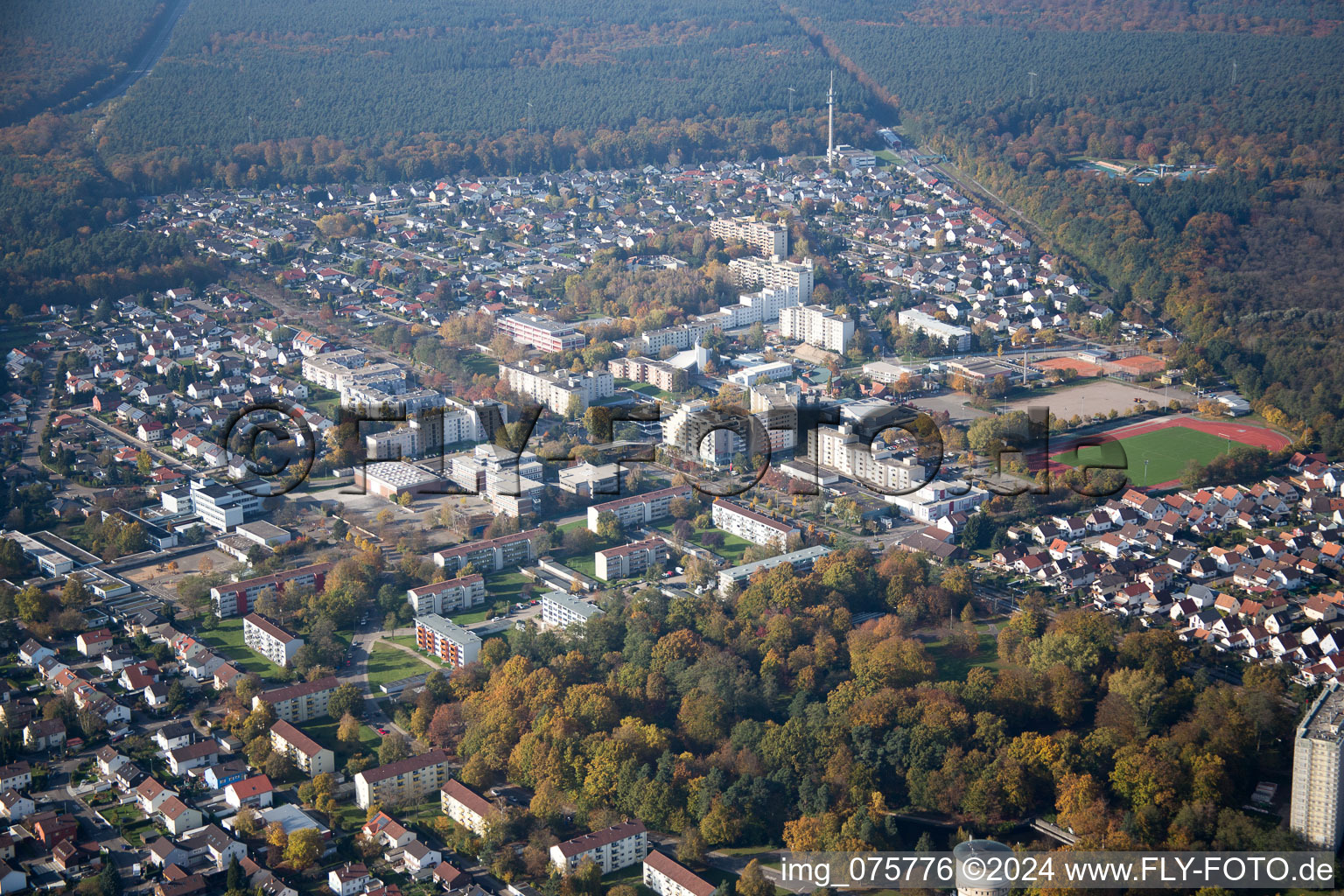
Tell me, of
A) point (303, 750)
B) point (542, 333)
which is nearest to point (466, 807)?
point (303, 750)

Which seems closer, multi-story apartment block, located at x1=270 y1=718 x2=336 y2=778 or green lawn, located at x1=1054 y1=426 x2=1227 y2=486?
multi-story apartment block, located at x1=270 y1=718 x2=336 y2=778

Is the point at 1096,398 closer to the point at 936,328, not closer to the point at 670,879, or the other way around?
the point at 936,328

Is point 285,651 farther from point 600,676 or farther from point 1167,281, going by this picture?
point 1167,281

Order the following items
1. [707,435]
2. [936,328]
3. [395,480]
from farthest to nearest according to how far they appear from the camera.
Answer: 1. [936,328]
2. [707,435]
3. [395,480]

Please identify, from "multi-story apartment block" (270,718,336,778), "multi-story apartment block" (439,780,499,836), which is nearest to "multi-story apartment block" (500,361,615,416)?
"multi-story apartment block" (270,718,336,778)

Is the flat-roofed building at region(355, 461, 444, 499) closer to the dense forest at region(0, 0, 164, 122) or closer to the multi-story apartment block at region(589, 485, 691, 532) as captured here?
the multi-story apartment block at region(589, 485, 691, 532)

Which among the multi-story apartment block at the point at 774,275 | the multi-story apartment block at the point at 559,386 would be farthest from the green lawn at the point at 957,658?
the multi-story apartment block at the point at 774,275

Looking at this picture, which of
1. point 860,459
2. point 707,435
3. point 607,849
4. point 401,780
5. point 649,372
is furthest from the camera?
point 649,372
